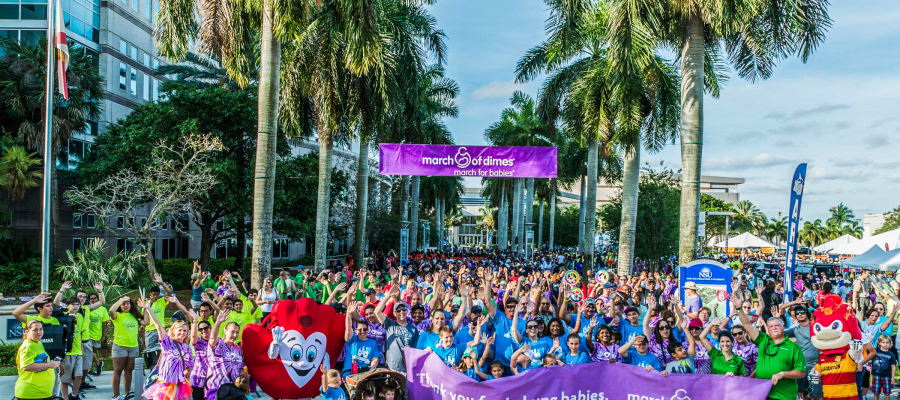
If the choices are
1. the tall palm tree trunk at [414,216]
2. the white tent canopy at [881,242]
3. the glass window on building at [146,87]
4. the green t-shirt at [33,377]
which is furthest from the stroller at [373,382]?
Answer: the glass window on building at [146,87]

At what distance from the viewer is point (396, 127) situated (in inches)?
1192

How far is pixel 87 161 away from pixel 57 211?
271 centimetres

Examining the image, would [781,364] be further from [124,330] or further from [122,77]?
[122,77]

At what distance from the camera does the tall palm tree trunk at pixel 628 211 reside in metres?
21.6

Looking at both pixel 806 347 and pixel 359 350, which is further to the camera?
pixel 806 347

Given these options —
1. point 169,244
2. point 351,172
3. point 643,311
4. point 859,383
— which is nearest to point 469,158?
point 643,311

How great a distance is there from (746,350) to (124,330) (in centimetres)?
839

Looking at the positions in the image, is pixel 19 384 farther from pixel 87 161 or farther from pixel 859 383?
pixel 87 161

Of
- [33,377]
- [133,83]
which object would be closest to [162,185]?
[133,83]

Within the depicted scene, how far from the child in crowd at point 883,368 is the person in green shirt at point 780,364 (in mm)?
3285

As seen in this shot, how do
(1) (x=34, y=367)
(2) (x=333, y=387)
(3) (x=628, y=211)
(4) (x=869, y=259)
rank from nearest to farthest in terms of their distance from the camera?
(2) (x=333, y=387) < (1) (x=34, y=367) < (3) (x=628, y=211) < (4) (x=869, y=259)

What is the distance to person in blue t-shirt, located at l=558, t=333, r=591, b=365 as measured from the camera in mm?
7586

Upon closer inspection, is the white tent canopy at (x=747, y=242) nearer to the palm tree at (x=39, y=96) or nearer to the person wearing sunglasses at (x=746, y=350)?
the person wearing sunglasses at (x=746, y=350)

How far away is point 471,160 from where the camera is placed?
78.3ft
